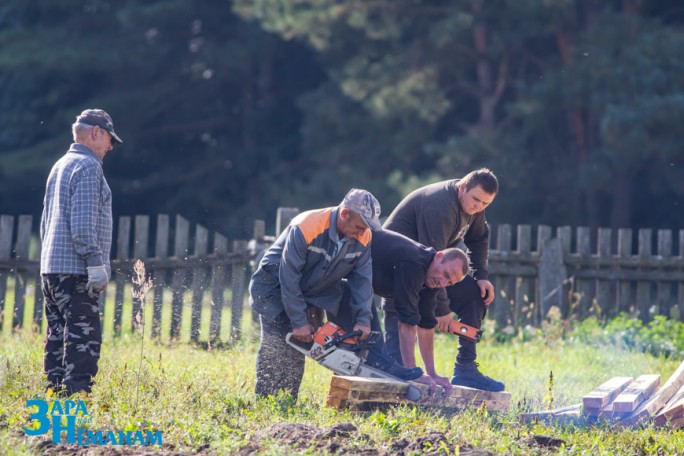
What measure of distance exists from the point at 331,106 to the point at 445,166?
3669 millimetres

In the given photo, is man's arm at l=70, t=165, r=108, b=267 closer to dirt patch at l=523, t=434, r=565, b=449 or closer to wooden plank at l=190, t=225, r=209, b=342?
dirt patch at l=523, t=434, r=565, b=449

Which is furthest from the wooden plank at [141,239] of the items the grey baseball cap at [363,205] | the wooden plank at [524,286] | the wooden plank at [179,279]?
the wooden plank at [524,286]

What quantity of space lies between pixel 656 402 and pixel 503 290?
4579mm

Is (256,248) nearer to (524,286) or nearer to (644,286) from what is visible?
(524,286)

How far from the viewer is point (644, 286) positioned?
11.6 m

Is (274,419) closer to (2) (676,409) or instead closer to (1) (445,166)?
(2) (676,409)

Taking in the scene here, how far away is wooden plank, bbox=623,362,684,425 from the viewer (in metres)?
6.60

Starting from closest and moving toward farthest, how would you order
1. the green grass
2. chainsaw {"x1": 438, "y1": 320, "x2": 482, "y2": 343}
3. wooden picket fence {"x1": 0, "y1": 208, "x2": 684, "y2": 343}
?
the green grass, chainsaw {"x1": 438, "y1": 320, "x2": 482, "y2": 343}, wooden picket fence {"x1": 0, "y1": 208, "x2": 684, "y2": 343}

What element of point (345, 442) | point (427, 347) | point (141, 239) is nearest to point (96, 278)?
point (345, 442)

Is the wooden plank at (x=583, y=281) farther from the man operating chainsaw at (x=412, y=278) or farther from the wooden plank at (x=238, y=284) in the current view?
the man operating chainsaw at (x=412, y=278)

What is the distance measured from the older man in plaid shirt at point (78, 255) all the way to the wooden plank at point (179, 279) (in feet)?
10.1

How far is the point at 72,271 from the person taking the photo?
20.5ft

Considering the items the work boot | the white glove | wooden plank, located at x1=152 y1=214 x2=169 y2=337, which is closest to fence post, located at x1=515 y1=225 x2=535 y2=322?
the work boot

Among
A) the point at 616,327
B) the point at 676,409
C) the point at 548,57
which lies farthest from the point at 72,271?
the point at 548,57
